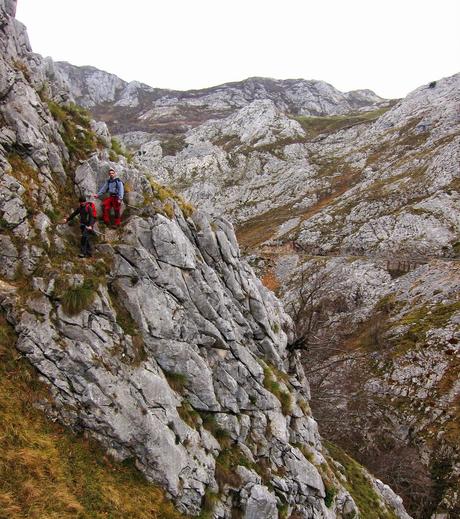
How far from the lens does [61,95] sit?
61.8ft

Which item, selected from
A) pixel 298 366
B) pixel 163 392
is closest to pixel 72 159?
pixel 163 392

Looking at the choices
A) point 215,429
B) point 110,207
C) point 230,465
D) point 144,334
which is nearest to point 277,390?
point 215,429

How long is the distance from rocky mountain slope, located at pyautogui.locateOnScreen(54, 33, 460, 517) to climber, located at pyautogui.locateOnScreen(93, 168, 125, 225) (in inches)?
862

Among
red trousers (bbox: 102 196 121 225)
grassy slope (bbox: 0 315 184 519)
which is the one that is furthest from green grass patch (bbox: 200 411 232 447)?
red trousers (bbox: 102 196 121 225)

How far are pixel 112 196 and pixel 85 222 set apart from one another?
1.80 meters

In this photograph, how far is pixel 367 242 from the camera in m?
59.8

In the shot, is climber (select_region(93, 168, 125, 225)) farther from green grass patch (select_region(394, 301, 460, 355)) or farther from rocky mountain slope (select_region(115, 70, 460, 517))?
green grass patch (select_region(394, 301, 460, 355))

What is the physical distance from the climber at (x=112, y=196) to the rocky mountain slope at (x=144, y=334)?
632mm

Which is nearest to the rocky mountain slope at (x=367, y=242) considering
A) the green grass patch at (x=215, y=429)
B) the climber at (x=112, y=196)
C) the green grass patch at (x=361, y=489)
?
the green grass patch at (x=361, y=489)

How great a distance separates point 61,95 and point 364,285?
40681 millimetres

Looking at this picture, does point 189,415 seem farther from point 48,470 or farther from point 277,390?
point 277,390

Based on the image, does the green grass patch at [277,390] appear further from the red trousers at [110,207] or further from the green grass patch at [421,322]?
the green grass patch at [421,322]

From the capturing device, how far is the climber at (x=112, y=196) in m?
14.7

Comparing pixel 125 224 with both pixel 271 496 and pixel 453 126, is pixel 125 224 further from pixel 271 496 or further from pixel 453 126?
pixel 453 126
